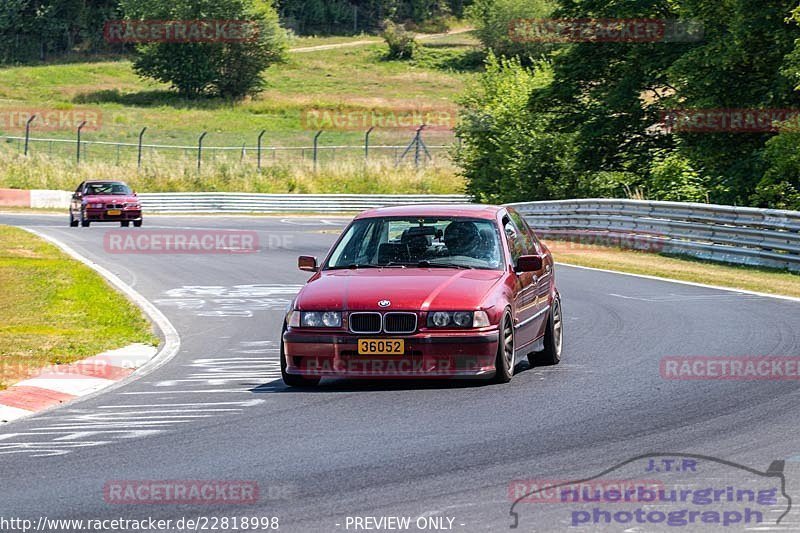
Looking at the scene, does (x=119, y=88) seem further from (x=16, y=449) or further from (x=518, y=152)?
(x=16, y=449)

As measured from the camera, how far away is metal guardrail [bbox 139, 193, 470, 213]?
51.9 m

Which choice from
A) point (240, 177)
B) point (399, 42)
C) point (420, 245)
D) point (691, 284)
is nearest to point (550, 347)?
point (420, 245)

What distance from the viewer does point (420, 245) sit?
1160 centimetres

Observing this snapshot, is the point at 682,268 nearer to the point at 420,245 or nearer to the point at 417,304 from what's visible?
the point at 420,245

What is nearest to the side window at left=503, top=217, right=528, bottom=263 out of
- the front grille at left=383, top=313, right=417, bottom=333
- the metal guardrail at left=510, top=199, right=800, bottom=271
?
the front grille at left=383, top=313, right=417, bottom=333

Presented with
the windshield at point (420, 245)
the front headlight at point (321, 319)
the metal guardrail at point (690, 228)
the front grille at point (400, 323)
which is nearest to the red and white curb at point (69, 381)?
the front headlight at point (321, 319)

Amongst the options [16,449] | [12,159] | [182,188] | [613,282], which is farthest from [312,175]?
[16,449]

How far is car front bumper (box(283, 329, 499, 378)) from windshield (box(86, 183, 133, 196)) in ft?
97.5

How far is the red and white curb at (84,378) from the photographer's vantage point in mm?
10547

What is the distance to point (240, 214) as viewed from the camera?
5138 cm

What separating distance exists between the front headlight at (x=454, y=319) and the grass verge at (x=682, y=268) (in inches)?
403

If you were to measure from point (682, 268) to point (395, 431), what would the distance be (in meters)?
17.1

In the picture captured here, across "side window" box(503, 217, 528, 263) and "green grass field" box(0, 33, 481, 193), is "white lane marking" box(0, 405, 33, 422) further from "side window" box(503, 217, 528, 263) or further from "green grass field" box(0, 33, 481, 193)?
"green grass field" box(0, 33, 481, 193)

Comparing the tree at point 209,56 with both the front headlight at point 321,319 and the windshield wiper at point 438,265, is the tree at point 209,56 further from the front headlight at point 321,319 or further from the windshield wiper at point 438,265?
the front headlight at point 321,319
